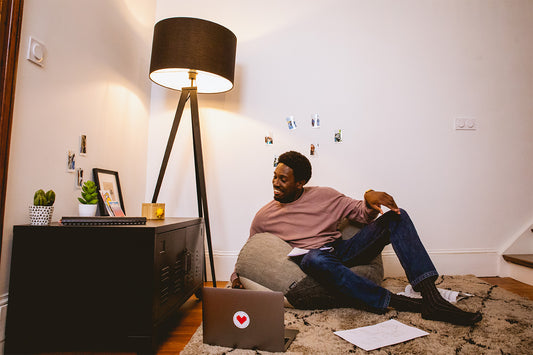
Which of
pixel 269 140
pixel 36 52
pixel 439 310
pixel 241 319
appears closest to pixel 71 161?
pixel 36 52

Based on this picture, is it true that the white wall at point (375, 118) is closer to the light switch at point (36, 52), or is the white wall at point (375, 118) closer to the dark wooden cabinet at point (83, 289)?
the light switch at point (36, 52)

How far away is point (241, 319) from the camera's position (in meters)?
1.22

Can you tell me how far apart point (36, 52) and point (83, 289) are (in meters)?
1.00

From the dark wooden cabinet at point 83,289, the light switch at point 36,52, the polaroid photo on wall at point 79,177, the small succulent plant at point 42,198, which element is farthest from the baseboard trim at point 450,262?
the light switch at point 36,52

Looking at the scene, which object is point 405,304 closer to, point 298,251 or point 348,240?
point 348,240

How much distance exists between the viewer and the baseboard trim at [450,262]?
102 inches

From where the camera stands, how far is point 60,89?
63.5 inches

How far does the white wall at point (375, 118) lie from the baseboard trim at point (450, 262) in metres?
0.01

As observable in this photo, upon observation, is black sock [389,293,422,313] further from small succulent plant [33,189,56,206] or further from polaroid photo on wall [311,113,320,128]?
small succulent plant [33,189,56,206]

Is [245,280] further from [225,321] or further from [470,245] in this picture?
[470,245]

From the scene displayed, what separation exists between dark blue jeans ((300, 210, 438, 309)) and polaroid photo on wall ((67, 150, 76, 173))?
1.25m

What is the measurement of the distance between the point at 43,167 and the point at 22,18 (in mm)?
607

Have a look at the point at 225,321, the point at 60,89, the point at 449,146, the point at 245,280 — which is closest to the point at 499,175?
the point at 449,146

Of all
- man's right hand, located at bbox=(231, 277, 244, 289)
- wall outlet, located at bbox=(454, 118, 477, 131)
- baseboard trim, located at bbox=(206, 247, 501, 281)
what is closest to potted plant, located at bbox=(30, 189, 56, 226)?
man's right hand, located at bbox=(231, 277, 244, 289)
